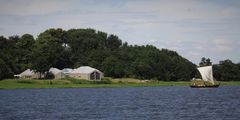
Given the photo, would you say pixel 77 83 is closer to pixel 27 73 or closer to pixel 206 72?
pixel 27 73

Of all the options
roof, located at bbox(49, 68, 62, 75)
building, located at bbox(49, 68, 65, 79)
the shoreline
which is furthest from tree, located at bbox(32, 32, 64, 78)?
the shoreline

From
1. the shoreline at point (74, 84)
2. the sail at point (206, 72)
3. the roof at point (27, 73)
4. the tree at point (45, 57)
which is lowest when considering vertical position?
the shoreline at point (74, 84)

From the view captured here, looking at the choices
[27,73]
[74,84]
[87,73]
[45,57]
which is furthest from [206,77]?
[27,73]

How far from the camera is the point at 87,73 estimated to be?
180000 mm

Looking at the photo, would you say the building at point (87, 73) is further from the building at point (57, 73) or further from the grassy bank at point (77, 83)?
the grassy bank at point (77, 83)

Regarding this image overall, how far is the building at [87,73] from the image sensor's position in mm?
179875

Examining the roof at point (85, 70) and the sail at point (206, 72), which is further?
the roof at point (85, 70)

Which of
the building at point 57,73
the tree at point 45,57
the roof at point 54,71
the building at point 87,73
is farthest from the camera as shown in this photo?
the roof at point 54,71

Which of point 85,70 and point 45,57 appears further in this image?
point 85,70

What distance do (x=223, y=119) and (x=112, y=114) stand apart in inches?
510

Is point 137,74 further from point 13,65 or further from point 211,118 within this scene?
point 211,118

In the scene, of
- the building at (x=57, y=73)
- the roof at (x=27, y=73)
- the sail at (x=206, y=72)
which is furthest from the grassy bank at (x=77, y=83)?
the roof at (x=27, y=73)

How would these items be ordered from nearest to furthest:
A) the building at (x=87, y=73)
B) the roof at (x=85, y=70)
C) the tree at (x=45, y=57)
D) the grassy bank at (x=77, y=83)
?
1. the grassy bank at (x=77, y=83)
2. the tree at (x=45, y=57)
3. the building at (x=87, y=73)
4. the roof at (x=85, y=70)

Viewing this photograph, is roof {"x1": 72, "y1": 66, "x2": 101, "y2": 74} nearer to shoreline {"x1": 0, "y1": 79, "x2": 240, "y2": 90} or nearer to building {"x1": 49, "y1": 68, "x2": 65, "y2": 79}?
building {"x1": 49, "y1": 68, "x2": 65, "y2": 79}
